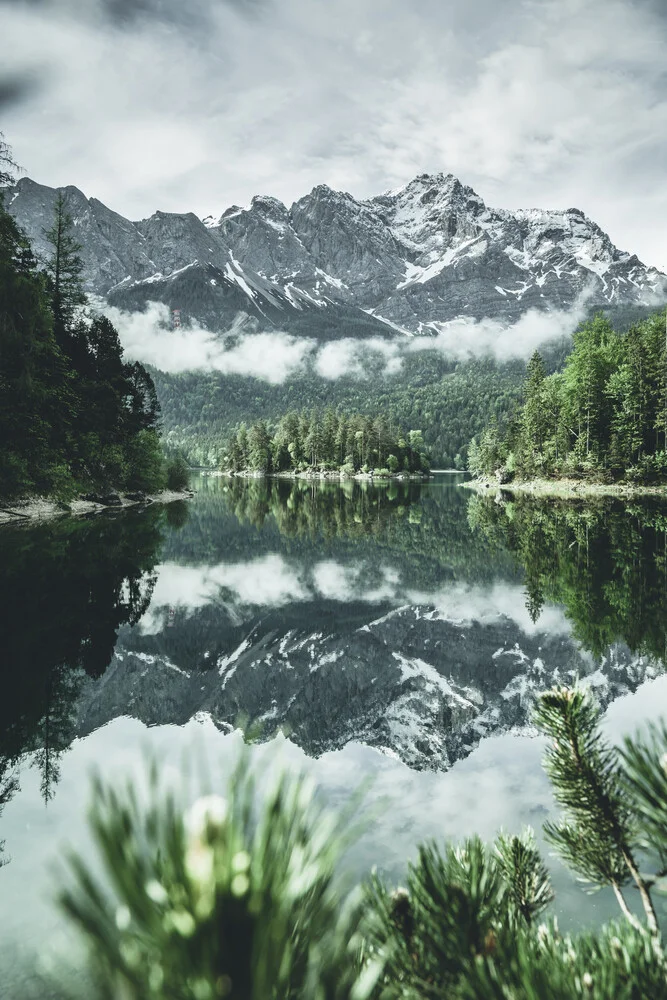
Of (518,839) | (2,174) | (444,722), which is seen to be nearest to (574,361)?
(2,174)

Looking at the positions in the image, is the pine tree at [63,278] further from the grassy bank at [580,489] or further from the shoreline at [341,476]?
the shoreline at [341,476]

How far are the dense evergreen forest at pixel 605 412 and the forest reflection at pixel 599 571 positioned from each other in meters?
26.2

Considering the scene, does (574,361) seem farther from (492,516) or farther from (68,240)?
(68,240)

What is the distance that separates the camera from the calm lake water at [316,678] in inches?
195

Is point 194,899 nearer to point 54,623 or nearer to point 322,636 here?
point 322,636

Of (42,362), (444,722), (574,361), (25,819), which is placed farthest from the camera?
(574,361)

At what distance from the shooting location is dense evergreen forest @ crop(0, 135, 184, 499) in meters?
26.7

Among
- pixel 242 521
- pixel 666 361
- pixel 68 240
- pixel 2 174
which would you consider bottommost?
pixel 242 521

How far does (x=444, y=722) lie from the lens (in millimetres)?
7863

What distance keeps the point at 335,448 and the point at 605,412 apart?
73.0 metres

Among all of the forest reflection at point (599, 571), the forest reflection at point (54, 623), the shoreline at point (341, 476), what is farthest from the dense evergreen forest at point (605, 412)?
the forest reflection at point (54, 623)

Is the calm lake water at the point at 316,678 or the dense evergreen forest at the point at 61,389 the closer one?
the calm lake water at the point at 316,678

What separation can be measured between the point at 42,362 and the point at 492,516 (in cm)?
2947

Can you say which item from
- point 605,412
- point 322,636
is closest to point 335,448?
point 605,412
